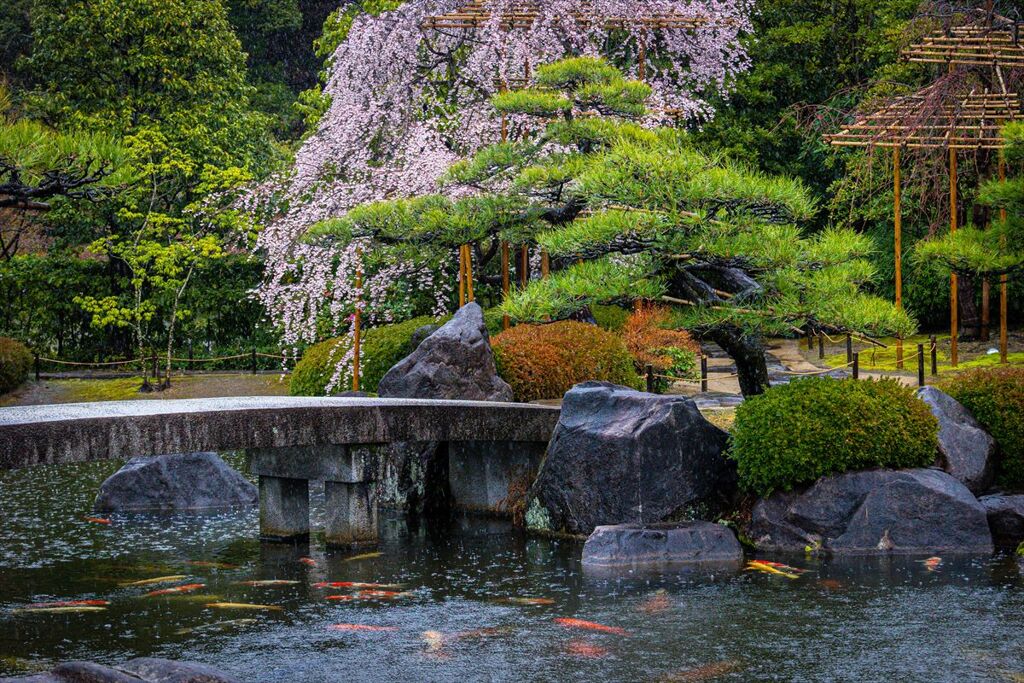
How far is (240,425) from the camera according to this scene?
33.1ft

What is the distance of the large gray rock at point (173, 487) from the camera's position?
42.8 feet

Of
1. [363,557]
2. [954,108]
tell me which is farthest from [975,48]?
[363,557]

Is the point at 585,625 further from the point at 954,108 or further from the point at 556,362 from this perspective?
the point at 954,108

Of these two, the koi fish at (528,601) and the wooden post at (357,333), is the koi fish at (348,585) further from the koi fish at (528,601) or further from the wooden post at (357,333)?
the wooden post at (357,333)

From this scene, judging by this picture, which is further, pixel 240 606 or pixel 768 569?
pixel 768 569

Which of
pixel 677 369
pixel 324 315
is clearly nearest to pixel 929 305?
pixel 677 369

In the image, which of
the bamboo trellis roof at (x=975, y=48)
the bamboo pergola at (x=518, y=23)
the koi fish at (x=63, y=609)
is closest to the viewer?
the koi fish at (x=63, y=609)

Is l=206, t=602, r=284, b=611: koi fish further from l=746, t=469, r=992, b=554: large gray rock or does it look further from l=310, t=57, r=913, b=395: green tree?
l=746, t=469, r=992, b=554: large gray rock

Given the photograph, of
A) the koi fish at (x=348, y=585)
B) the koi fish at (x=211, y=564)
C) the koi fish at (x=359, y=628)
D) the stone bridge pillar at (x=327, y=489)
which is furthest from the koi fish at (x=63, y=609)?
the stone bridge pillar at (x=327, y=489)

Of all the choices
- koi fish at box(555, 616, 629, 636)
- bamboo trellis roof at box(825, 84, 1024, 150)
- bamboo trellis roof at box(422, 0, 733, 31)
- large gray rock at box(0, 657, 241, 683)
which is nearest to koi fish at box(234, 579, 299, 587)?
koi fish at box(555, 616, 629, 636)

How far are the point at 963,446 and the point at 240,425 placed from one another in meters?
6.59

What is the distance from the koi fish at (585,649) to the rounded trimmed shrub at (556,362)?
21.3 feet

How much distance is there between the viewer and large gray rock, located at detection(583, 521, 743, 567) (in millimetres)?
10195

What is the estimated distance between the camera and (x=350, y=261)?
16312 millimetres
